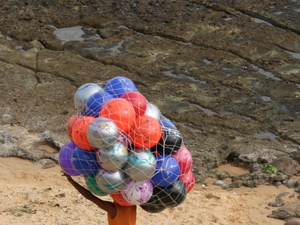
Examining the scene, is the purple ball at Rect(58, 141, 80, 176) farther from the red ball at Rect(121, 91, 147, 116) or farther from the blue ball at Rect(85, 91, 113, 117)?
the red ball at Rect(121, 91, 147, 116)

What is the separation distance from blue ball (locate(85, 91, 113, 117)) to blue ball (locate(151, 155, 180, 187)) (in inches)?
26.6

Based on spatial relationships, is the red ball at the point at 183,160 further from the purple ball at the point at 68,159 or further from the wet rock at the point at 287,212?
the wet rock at the point at 287,212

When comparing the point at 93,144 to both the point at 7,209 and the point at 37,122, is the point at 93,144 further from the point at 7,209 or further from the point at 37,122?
the point at 37,122

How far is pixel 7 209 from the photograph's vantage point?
7.11 metres

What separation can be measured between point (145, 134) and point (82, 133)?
1.79ft

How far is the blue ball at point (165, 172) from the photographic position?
16.0 ft

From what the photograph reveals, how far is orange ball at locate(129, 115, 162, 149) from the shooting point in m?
4.77

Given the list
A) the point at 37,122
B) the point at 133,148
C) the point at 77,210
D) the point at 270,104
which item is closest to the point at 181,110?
the point at 270,104

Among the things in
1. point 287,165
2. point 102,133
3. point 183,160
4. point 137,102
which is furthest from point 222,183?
point 102,133

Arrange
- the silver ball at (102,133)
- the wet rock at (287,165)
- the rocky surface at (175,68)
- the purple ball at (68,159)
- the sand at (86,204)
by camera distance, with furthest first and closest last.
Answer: the rocky surface at (175,68)
the wet rock at (287,165)
the sand at (86,204)
the purple ball at (68,159)
the silver ball at (102,133)

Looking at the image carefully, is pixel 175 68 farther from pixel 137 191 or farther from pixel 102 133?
pixel 102 133

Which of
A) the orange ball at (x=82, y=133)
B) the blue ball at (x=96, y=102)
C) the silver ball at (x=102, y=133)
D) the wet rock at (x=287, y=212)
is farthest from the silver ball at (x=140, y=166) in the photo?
the wet rock at (x=287, y=212)

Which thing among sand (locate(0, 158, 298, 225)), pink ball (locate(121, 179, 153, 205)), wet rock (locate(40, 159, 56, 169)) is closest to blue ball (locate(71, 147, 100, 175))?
pink ball (locate(121, 179, 153, 205))

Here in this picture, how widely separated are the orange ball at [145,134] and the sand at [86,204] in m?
2.49
